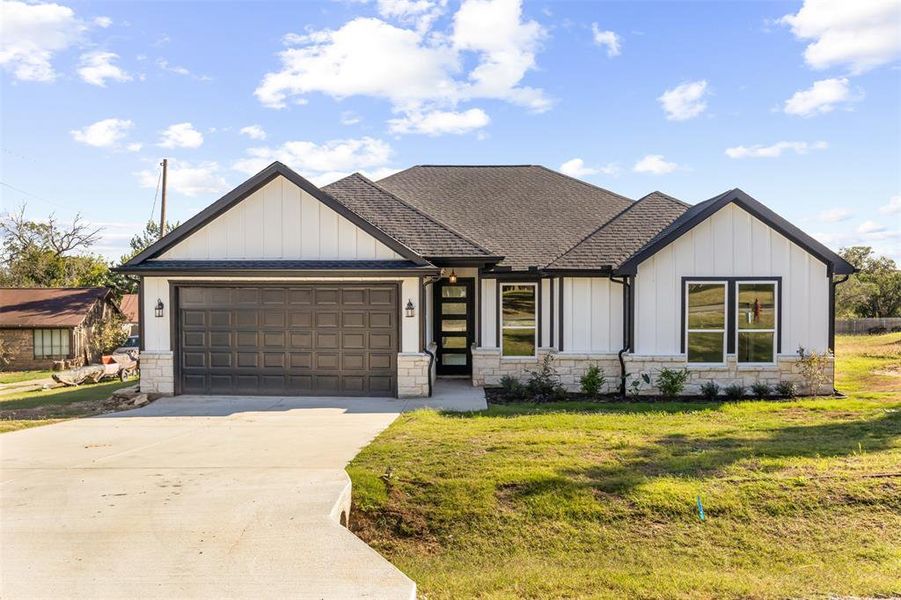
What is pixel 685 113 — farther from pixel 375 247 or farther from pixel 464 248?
pixel 375 247

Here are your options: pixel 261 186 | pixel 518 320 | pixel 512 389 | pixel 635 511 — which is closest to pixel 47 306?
pixel 261 186

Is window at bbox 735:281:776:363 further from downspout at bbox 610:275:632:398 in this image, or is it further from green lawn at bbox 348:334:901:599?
green lawn at bbox 348:334:901:599

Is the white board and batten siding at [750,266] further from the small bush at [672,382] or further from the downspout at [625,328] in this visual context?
the downspout at [625,328]

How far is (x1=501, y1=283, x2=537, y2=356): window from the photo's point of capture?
1374cm

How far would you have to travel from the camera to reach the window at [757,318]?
1200cm

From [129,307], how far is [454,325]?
95.7 feet

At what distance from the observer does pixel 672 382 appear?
11.9m

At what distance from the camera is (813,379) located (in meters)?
11.7

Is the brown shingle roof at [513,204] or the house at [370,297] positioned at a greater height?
the brown shingle roof at [513,204]

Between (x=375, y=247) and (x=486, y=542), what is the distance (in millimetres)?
7726

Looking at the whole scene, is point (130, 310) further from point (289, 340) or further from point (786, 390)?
point (786, 390)

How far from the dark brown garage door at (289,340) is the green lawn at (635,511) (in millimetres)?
3835

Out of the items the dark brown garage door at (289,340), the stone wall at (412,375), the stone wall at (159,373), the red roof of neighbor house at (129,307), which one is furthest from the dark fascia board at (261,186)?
the red roof of neighbor house at (129,307)

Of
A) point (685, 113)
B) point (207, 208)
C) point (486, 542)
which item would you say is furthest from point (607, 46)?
point (486, 542)
